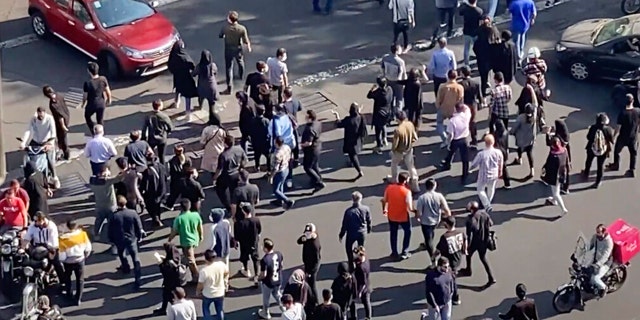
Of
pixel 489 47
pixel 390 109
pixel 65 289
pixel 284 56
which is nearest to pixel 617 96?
pixel 489 47

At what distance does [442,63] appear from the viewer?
24828 millimetres

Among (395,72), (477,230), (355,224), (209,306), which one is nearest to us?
(209,306)

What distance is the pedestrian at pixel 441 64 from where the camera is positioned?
24750 mm

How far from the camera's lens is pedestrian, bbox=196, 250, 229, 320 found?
62.3 ft

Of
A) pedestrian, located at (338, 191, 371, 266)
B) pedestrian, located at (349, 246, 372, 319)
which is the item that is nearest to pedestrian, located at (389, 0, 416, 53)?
pedestrian, located at (338, 191, 371, 266)

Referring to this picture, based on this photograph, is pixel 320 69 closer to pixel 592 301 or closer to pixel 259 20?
pixel 259 20

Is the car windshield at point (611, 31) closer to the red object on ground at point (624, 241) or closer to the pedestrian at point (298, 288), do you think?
the red object on ground at point (624, 241)

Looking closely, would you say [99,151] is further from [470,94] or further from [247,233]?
[470,94]

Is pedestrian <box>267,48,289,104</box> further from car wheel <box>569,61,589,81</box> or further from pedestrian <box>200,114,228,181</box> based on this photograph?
car wheel <box>569,61,589,81</box>

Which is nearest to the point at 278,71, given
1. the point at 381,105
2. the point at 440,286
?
the point at 381,105

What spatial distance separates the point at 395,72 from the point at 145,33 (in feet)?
17.6

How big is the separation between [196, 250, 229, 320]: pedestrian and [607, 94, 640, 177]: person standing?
7.77 metres

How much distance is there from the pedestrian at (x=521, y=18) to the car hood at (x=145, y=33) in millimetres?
6791

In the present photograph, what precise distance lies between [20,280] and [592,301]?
28.2 ft
